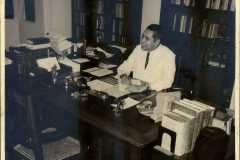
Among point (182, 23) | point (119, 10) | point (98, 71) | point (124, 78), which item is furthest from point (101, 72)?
point (182, 23)

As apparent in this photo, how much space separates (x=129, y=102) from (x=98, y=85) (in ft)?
0.66

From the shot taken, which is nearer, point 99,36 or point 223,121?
point 223,121

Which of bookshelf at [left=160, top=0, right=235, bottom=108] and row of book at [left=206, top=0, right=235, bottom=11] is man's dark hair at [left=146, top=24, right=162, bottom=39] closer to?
bookshelf at [left=160, top=0, right=235, bottom=108]

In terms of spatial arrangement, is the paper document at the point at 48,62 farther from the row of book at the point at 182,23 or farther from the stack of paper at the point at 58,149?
the row of book at the point at 182,23

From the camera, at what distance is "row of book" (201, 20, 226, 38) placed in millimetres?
1509

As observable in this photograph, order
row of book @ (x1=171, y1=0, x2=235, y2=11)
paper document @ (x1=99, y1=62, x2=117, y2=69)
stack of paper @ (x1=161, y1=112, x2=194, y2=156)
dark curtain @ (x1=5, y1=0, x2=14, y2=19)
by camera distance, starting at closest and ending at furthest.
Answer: dark curtain @ (x1=5, y1=0, x2=14, y2=19) < row of book @ (x1=171, y1=0, x2=235, y2=11) < stack of paper @ (x1=161, y1=112, x2=194, y2=156) < paper document @ (x1=99, y1=62, x2=117, y2=69)

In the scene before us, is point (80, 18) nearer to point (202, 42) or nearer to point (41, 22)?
point (41, 22)

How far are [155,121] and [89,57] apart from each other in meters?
0.50

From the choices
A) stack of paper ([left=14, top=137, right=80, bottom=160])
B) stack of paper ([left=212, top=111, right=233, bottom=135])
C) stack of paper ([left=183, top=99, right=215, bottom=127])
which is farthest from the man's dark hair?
stack of paper ([left=14, top=137, right=80, bottom=160])

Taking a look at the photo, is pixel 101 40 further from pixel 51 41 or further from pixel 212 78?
pixel 212 78

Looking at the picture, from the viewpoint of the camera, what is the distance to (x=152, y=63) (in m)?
1.64

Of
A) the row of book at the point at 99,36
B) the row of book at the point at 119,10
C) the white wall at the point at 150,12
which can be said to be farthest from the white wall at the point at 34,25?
the white wall at the point at 150,12

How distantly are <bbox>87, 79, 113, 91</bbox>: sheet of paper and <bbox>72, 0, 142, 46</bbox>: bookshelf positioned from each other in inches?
9.4

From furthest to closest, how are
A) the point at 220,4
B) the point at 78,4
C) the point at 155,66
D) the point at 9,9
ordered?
the point at 155,66
the point at 78,4
the point at 220,4
the point at 9,9
